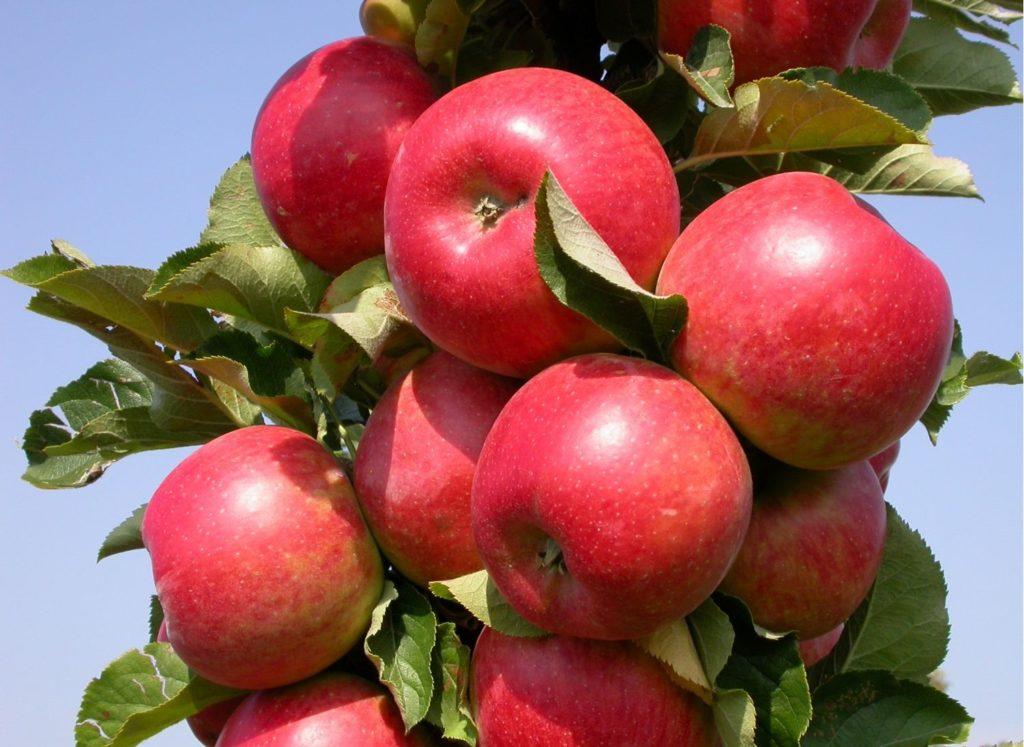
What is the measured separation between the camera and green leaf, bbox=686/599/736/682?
1.86m

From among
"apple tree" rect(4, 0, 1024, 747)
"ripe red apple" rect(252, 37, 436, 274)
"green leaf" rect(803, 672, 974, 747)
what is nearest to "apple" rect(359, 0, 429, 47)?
"apple tree" rect(4, 0, 1024, 747)

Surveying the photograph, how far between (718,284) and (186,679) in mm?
1376

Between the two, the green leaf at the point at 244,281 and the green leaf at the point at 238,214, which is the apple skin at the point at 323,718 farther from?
the green leaf at the point at 238,214

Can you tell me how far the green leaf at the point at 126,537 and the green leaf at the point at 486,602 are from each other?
1.05 metres

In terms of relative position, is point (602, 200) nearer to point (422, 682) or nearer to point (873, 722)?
point (422, 682)

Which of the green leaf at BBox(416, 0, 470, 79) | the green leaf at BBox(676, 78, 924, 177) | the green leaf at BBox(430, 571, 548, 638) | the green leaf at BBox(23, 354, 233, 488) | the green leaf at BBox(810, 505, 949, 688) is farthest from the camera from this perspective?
the green leaf at BBox(23, 354, 233, 488)

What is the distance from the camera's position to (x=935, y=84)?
2.73m

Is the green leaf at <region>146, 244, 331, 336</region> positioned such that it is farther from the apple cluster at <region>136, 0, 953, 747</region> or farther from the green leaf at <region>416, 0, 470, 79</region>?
the green leaf at <region>416, 0, 470, 79</region>

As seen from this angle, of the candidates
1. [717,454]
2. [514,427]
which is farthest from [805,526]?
[514,427]

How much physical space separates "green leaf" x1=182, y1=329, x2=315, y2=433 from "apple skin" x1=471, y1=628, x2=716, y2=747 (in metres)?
0.76

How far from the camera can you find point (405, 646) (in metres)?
2.11

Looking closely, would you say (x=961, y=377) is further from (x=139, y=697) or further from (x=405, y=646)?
(x=139, y=697)

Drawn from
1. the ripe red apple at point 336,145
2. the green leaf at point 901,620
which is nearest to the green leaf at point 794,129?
the ripe red apple at point 336,145

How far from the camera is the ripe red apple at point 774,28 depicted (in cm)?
220
